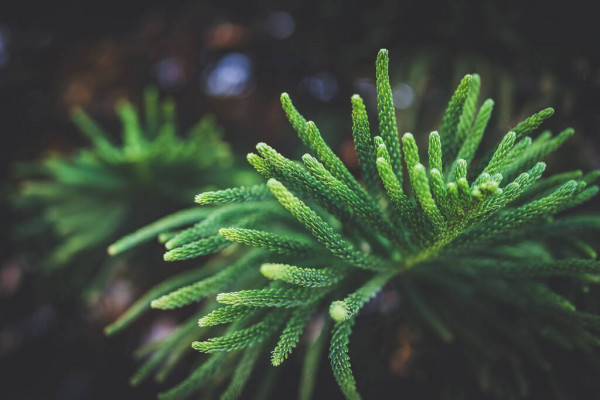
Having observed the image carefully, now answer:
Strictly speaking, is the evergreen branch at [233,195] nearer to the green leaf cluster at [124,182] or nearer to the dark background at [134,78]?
the green leaf cluster at [124,182]

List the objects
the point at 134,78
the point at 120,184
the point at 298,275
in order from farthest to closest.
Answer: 1. the point at 134,78
2. the point at 120,184
3. the point at 298,275

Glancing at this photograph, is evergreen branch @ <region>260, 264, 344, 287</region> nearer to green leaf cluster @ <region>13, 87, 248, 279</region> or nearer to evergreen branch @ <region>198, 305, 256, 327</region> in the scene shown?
evergreen branch @ <region>198, 305, 256, 327</region>

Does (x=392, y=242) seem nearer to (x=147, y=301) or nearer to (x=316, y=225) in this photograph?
(x=316, y=225)

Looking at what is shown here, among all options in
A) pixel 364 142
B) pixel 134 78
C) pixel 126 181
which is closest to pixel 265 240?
pixel 364 142

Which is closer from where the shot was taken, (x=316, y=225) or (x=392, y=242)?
(x=316, y=225)

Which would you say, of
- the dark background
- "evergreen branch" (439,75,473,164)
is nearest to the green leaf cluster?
the dark background

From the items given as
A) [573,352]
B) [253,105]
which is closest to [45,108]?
[253,105]

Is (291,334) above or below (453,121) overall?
below
